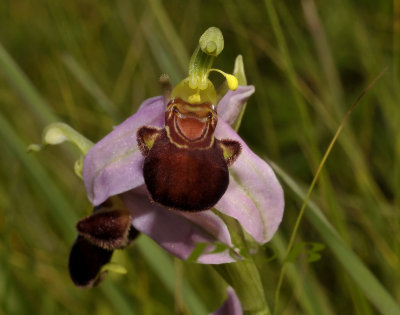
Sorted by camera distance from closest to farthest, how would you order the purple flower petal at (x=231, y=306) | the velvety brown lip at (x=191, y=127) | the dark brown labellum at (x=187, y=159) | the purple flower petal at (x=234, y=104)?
the dark brown labellum at (x=187, y=159), the velvety brown lip at (x=191, y=127), the purple flower petal at (x=234, y=104), the purple flower petal at (x=231, y=306)

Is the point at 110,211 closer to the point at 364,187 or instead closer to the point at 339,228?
the point at 339,228

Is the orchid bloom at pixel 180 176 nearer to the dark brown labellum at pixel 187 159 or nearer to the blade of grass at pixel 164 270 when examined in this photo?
the dark brown labellum at pixel 187 159

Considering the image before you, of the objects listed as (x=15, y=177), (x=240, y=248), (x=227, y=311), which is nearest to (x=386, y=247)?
(x=227, y=311)

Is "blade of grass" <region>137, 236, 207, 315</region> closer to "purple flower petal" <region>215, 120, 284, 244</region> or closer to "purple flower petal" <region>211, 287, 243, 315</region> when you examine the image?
"purple flower petal" <region>211, 287, 243, 315</region>

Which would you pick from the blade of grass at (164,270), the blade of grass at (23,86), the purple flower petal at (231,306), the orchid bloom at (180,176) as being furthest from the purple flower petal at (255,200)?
the blade of grass at (23,86)

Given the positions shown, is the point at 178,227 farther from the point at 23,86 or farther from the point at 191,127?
the point at 23,86

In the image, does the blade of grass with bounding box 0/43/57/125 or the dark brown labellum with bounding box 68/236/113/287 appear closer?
the dark brown labellum with bounding box 68/236/113/287

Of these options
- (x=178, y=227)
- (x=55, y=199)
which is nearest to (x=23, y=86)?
(x=55, y=199)

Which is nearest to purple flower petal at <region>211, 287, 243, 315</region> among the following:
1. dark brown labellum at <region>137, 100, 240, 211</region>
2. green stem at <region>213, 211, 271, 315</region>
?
green stem at <region>213, 211, 271, 315</region>
